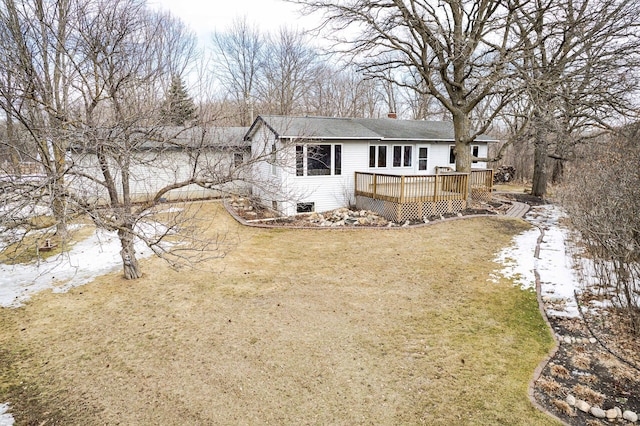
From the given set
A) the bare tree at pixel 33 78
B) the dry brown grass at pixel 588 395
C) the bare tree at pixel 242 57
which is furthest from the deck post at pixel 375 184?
the bare tree at pixel 242 57

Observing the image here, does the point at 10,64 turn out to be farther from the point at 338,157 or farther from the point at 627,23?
the point at 627,23

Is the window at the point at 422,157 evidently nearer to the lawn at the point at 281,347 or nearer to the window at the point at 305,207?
the window at the point at 305,207

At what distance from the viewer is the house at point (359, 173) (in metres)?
12.2

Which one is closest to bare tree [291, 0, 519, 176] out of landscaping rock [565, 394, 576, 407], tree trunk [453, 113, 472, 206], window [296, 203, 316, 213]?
tree trunk [453, 113, 472, 206]

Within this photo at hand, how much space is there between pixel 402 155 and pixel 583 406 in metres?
13.1

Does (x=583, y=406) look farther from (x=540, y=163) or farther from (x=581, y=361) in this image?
(x=540, y=163)

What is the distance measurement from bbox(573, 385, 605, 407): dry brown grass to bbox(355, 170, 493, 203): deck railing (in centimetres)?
832

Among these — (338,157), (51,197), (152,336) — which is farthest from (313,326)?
(338,157)

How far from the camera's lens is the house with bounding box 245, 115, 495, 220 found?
12.2 metres

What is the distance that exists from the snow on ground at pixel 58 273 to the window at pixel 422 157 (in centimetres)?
1230

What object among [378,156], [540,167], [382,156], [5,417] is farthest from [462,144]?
[5,417]

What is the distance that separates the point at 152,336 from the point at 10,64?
467cm

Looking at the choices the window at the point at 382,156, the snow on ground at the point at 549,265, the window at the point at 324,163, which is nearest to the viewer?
the snow on ground at the point at 549,265

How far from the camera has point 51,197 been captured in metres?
3.70
